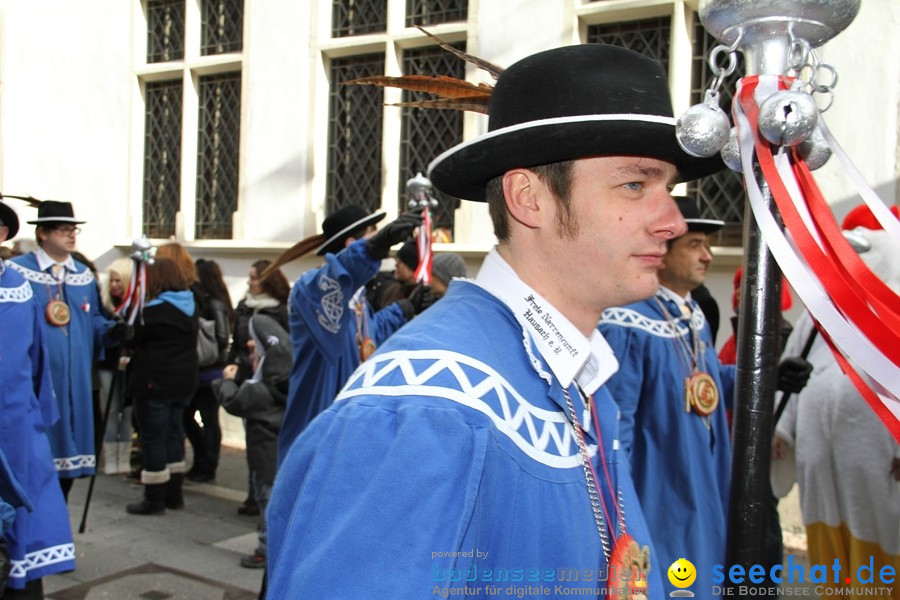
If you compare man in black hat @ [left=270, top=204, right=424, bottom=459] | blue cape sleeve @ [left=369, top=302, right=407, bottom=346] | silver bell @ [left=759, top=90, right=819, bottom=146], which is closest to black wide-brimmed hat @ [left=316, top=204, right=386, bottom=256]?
man in black hat @ [left=270, top=204, right=424, bottom=459]

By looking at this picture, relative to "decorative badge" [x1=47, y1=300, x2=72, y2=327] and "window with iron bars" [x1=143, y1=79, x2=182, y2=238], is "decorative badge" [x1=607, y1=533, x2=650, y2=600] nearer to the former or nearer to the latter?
"decorative badge" [x1=47, y1=300, x2=72, y2=327]

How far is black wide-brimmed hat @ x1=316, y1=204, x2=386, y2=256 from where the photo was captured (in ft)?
16.5

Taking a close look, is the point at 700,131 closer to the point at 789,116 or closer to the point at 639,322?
the point at 789,116

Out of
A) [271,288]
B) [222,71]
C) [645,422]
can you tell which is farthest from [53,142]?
[645,422]

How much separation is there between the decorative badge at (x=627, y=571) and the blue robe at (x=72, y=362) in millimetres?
5304

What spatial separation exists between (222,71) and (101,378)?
402 centimetres

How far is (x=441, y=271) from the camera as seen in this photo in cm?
562

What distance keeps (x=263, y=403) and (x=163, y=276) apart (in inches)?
72.4

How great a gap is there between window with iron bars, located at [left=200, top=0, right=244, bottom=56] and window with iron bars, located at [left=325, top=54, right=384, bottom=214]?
4.84ft

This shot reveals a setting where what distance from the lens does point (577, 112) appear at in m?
1.57

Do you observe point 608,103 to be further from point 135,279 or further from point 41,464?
point 135,279

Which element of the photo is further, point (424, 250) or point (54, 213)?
point (54, 213)

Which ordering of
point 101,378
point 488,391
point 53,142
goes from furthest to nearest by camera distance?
point 53,142, point 101,378, point 488,391

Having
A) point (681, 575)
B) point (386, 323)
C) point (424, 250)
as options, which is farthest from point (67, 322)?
point (681, 575)
